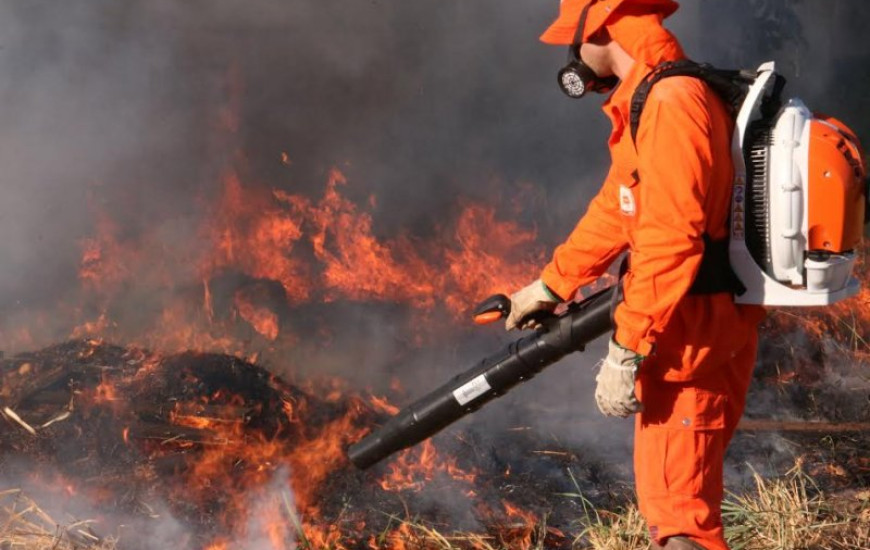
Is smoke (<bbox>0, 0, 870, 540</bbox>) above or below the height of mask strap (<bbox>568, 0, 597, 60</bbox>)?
below

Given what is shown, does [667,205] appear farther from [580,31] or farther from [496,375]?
[496,375]

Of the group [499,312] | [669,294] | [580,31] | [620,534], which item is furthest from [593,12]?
[620,534]

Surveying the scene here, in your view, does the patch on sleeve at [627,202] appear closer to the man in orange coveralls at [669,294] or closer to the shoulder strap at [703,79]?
the man in orange coveralls at [669,294]

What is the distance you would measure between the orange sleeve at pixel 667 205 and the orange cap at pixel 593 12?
37 centimetres

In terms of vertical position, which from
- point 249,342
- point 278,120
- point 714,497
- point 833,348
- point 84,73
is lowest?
point 833,348

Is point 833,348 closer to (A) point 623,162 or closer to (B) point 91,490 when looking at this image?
(A) point 623,162

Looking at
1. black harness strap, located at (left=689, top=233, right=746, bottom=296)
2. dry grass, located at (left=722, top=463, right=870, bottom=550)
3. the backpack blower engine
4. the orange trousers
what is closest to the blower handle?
the backpack blower engine

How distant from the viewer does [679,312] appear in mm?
2666

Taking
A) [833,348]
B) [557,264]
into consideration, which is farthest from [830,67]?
[557,264]

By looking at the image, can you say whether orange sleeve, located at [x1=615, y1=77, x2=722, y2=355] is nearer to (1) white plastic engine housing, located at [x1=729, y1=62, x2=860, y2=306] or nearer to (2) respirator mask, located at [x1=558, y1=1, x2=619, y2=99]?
(1) white plastic engine housing, located at [x1=729, y1=62, x2=860, y2=306]

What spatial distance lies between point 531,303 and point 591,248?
313mm

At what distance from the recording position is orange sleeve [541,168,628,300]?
3.21 meters

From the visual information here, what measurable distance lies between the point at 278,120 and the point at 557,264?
138 inches

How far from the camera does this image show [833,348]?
6094 millimetres
